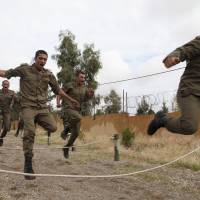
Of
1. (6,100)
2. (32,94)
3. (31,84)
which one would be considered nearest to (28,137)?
(32,94)

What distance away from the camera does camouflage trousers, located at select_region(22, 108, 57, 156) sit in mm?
6926

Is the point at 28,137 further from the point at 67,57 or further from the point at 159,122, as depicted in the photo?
the point at 67,57

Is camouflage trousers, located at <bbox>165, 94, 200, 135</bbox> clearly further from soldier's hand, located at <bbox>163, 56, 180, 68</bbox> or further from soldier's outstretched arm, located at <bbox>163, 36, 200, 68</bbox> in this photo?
soldier's hand, located at <bbox>163, 56, 180, 68</bbox>

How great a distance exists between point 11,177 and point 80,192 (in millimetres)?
1265

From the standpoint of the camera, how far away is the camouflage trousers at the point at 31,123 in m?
6.93

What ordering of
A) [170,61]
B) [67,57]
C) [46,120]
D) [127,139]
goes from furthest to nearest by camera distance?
[67,57] → [127,139] → [46,120] → [170,61]

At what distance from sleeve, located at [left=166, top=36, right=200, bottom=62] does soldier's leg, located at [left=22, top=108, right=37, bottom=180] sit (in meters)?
2.78

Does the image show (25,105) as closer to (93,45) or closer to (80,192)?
(80,192)

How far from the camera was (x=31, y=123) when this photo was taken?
7.01 m

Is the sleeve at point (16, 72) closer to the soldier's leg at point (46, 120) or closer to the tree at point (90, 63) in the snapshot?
the soldier's leg at point (46, 120)

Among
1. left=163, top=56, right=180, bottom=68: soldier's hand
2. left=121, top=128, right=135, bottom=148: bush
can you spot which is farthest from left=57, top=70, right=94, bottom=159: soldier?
left=121, top=128, right=135, bottom=148: bush

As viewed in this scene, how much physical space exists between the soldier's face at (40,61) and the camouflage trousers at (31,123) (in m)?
0.68

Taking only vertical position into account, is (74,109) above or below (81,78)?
below

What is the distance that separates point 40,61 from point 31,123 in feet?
3.22
